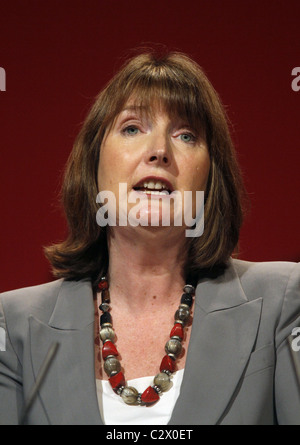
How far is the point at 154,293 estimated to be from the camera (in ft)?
4.72

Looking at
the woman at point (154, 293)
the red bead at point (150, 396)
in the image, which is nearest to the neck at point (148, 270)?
the woman at point (154, 293)

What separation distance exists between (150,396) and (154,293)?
0.25m

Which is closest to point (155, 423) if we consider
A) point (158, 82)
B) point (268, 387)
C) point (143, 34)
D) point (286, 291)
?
point (268, 387)

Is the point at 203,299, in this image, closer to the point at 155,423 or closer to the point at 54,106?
the point at 155,423

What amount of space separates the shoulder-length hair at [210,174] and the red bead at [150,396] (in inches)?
11.5

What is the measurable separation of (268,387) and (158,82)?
25.3 inches

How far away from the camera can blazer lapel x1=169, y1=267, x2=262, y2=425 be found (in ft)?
3.89

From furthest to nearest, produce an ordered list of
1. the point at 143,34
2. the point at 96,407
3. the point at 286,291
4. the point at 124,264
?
1. the point at 143,34
2. the point at 124,264
3. the point at 286,291
4. the point at 96,407

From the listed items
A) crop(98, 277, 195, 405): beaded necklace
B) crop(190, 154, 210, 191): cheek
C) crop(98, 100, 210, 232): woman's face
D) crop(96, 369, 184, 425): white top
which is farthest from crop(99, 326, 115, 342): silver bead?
crop(190, 154, 210, 191): cheek

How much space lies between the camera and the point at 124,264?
1.46 meters

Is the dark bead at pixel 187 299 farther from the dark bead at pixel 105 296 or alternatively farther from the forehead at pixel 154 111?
the forehead at pixel 154 111

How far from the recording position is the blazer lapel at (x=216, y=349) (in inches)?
46.7

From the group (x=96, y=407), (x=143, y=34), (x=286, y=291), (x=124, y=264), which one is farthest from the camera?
(x=143, y=34)

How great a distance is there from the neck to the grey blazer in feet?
0.24
